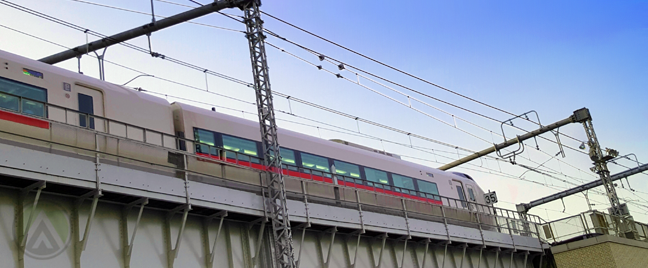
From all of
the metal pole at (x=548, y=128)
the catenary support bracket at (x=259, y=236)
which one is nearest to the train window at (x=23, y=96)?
the catenary support bracket at (x=259, y=236)

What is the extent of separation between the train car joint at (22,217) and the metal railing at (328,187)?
1.12 metres

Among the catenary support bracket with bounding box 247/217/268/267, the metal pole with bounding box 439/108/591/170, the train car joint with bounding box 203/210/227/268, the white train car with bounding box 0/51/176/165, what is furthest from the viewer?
the metal pole with bounding box 439/108/591/170

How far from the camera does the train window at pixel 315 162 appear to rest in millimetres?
25781

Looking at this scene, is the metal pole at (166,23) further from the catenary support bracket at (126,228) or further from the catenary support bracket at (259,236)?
the catenary support bracket at (126,228)

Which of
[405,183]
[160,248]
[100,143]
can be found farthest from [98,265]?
[405,183]

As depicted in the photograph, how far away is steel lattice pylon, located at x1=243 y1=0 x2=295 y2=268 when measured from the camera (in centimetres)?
1933

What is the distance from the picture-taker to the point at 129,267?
15891 millimetres

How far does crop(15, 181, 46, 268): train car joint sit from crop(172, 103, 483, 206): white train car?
4.70 meters

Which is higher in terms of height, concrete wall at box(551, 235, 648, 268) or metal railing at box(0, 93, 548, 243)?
metal railing at box(0, 93, 548, 243)

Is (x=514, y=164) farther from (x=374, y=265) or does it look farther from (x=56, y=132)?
(x=56, y=132)

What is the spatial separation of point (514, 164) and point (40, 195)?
2887cm

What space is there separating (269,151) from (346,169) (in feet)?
25.1

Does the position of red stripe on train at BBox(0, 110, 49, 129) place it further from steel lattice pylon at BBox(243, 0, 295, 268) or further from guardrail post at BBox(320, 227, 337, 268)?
guardrail post at BBox(320, 227, 337, 268)

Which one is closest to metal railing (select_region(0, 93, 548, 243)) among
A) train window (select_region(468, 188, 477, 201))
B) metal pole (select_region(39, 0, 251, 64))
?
train window (select_region(468, 188, 477, 201))
